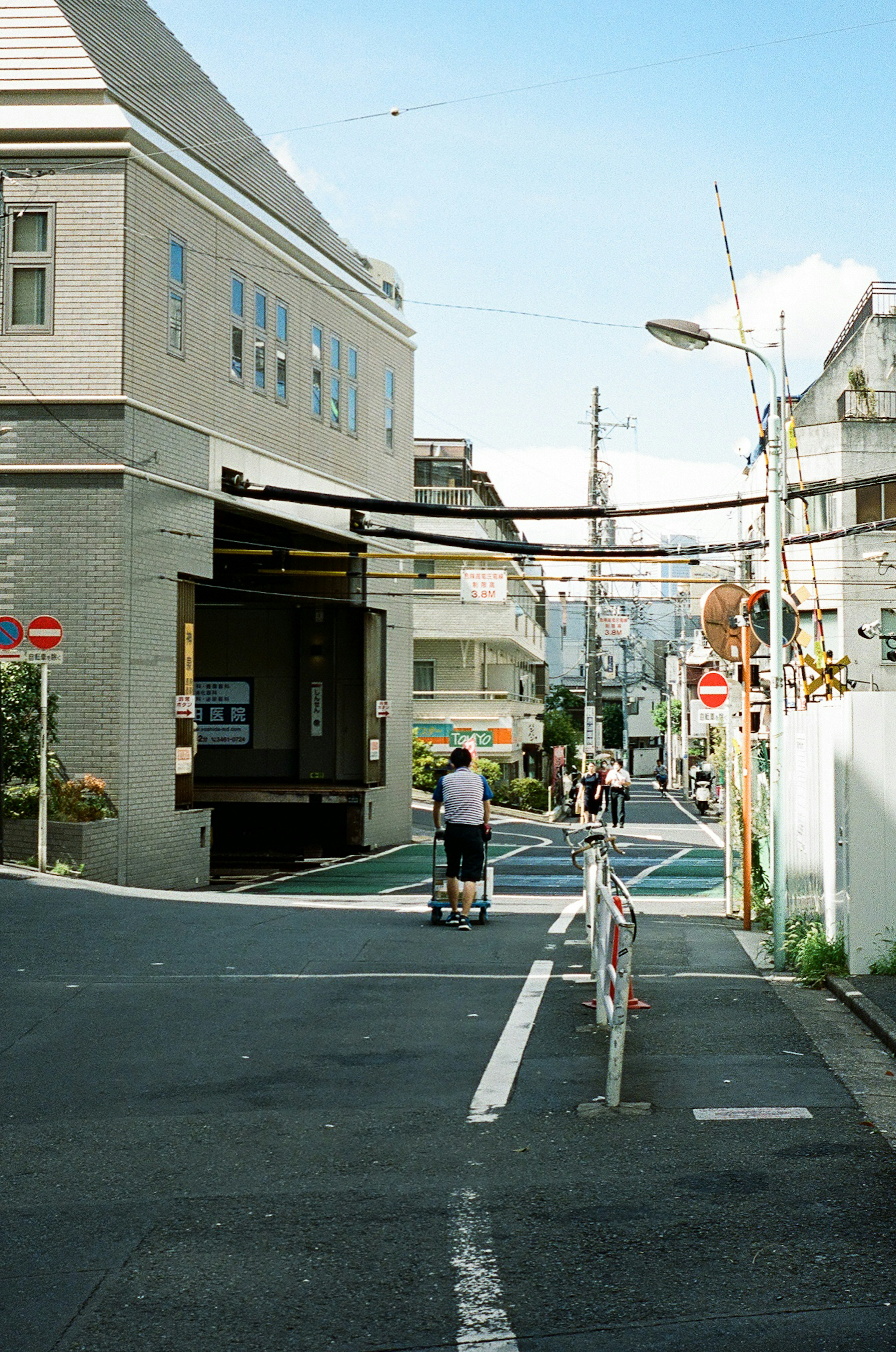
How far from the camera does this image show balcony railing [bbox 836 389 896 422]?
46.1 meters

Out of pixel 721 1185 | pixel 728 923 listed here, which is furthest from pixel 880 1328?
pixel 728 923

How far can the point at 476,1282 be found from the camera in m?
4.59

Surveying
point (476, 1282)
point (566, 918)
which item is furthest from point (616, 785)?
point (476, 1282)

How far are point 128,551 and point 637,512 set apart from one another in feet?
23.9

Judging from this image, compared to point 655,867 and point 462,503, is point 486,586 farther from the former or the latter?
point 462,503

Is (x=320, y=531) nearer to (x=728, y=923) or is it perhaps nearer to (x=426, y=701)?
(x=728, y=923)

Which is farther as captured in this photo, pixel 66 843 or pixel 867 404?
pixel 867 404

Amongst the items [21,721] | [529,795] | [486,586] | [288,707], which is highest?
[486,586]

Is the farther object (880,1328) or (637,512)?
(637,512)

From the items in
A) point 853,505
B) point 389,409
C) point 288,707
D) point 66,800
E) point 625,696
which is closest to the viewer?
point 66,800

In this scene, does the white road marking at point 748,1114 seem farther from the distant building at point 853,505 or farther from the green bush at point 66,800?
the distant building at point 853,505

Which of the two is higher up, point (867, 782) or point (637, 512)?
point (637, 512)

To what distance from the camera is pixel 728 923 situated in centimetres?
1567

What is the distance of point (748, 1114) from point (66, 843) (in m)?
14.1
